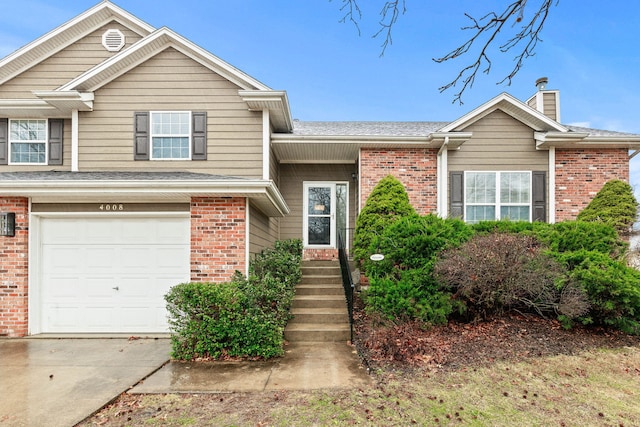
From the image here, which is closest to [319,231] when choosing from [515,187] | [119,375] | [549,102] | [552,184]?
[515,187]

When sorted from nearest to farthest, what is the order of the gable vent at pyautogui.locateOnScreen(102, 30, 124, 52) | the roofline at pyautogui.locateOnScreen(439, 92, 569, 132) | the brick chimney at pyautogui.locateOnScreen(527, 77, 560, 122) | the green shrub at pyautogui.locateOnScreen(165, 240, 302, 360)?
the green shrub at pyautogui.locateOnScreen(165, 240, 302, 360), the gable vent at pyautogui.locateOnScreen(102, 30, 124, 52), the roofline at pyautogui.locateOnScreen(439, 92, 569, 132), the brick chimney at pyautogui.locateOnScreen(527, 77, 560, 122)

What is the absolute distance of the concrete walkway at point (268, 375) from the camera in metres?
4.72

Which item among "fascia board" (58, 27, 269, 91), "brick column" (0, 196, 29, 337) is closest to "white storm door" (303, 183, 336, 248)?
"fascia board" (58, 27, 269, 91)

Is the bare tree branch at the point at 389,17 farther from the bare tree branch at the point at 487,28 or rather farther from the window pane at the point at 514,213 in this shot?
the window pane at the point at 514,213

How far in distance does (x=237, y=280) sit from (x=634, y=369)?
235 inches

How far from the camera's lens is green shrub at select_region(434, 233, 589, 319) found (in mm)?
6227

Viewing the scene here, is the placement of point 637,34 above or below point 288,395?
above

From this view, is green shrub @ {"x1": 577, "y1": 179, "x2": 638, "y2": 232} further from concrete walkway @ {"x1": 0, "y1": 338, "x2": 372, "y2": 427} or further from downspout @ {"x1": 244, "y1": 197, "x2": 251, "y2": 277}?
downspout @ {"x1": 244, "y1": 197, "x2": 251, "y2": 277}

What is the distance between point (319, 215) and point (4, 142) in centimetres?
771

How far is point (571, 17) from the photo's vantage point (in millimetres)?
3797

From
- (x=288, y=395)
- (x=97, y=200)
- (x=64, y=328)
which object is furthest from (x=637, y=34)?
(x=64, y=328)

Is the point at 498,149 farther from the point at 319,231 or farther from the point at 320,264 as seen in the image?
the point at 320,264

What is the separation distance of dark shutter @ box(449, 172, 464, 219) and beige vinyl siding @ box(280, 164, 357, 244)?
2.61 metres

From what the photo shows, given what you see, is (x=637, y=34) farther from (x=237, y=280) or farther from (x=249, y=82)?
(x=249, y=82)
